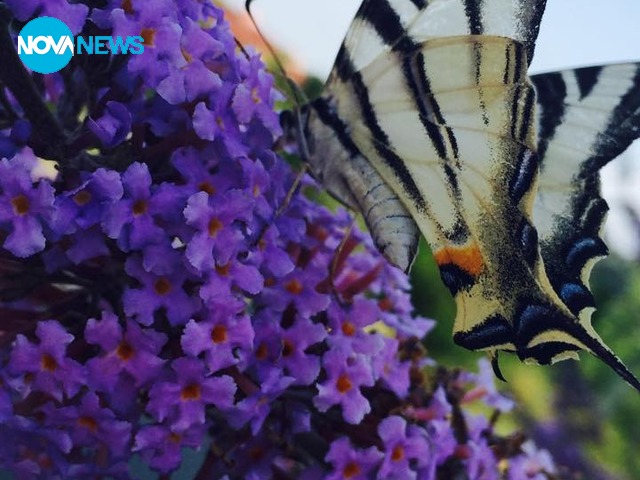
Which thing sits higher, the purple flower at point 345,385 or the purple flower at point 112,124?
the purple flower at point 112,124

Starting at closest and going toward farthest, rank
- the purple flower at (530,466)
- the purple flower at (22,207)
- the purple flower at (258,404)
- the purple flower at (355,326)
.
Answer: the purple flower at (22,207)
the purple flower at (258,404)
the purple flower at (355,326)
the purple flower at (530,466)

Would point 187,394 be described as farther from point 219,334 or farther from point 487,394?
point 487,394

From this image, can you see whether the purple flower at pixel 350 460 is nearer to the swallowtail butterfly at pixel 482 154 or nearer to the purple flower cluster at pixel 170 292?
the purple flower cluster at pixel 170 292

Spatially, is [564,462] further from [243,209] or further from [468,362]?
[243,209]

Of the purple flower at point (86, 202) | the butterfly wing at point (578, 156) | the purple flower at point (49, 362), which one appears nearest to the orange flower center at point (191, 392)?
the purple flower at point (49, 362)

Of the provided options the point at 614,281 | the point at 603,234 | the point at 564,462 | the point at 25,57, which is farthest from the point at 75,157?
the point at 614,281

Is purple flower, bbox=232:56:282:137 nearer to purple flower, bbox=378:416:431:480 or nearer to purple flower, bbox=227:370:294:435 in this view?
purple flower, bbox=227:370:294:435

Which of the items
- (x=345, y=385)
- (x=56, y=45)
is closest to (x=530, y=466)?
(x=345, y=385)

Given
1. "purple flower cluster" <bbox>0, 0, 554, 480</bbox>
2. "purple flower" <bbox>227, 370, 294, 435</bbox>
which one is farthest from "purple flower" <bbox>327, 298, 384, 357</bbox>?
"purple flower" <bbox>227, 370, 294, 435</bbox>

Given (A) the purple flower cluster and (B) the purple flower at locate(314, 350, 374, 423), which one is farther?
(B) the purple flower at locate(314, 350, 374, 423)
